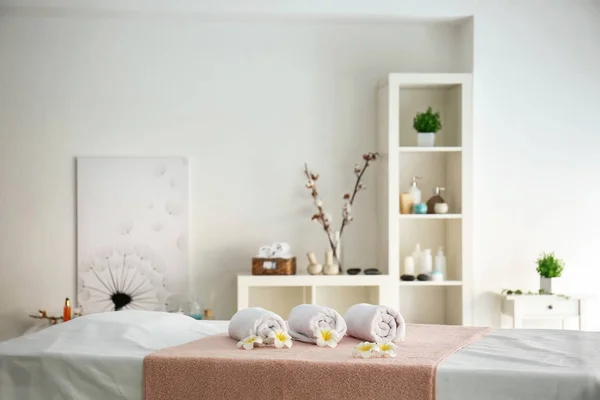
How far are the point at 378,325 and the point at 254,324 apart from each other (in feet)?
1.32

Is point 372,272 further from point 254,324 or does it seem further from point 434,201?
point 254,324

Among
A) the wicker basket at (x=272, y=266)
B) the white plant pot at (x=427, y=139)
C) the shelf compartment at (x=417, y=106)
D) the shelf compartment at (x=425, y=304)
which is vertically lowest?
the shelf compartment at (x=425, y=304)

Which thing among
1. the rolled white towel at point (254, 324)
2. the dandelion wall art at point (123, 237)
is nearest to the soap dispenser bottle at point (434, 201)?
the dandelion wall art at point (123, 237)

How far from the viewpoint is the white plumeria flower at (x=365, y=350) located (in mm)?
2457

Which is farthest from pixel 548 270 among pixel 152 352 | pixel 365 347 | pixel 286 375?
pixel 152 352

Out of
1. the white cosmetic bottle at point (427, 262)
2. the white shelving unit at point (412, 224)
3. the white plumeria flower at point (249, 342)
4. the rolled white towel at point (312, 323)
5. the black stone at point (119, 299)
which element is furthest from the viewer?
the black stone at point (119, 299)

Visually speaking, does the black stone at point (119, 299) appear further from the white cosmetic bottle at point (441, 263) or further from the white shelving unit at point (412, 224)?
the white cosmetic bottle at point (441, 263)

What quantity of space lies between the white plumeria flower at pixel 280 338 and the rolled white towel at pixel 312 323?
94 mm

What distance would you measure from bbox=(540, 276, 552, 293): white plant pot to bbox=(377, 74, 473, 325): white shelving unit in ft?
1.28

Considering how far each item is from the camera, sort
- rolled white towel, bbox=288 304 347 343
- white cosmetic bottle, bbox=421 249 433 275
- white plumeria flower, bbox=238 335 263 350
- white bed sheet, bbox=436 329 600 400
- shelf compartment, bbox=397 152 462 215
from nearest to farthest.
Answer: white bed sheet, bbox=436 329 600 400, white plumeria flower, bbox=238 335 263 350, rolled white towel, bbox=288 304 347 343, white cosmetic bottle, bbox=421 249 433 275, shelf compartment, bbox=397 152 462 215

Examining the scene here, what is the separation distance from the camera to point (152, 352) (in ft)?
8.43

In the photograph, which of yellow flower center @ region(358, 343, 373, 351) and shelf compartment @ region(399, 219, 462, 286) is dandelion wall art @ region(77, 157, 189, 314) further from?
yellow flower center @ region(358, 343, 373, 351)

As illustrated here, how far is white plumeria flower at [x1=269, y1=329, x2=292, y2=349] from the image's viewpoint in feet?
8.54

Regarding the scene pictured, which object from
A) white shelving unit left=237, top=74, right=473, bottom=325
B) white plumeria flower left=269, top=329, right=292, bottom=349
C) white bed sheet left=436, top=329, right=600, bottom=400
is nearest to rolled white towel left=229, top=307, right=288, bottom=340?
white plumeria flower left=269, top=329, right=292, bottom=349
